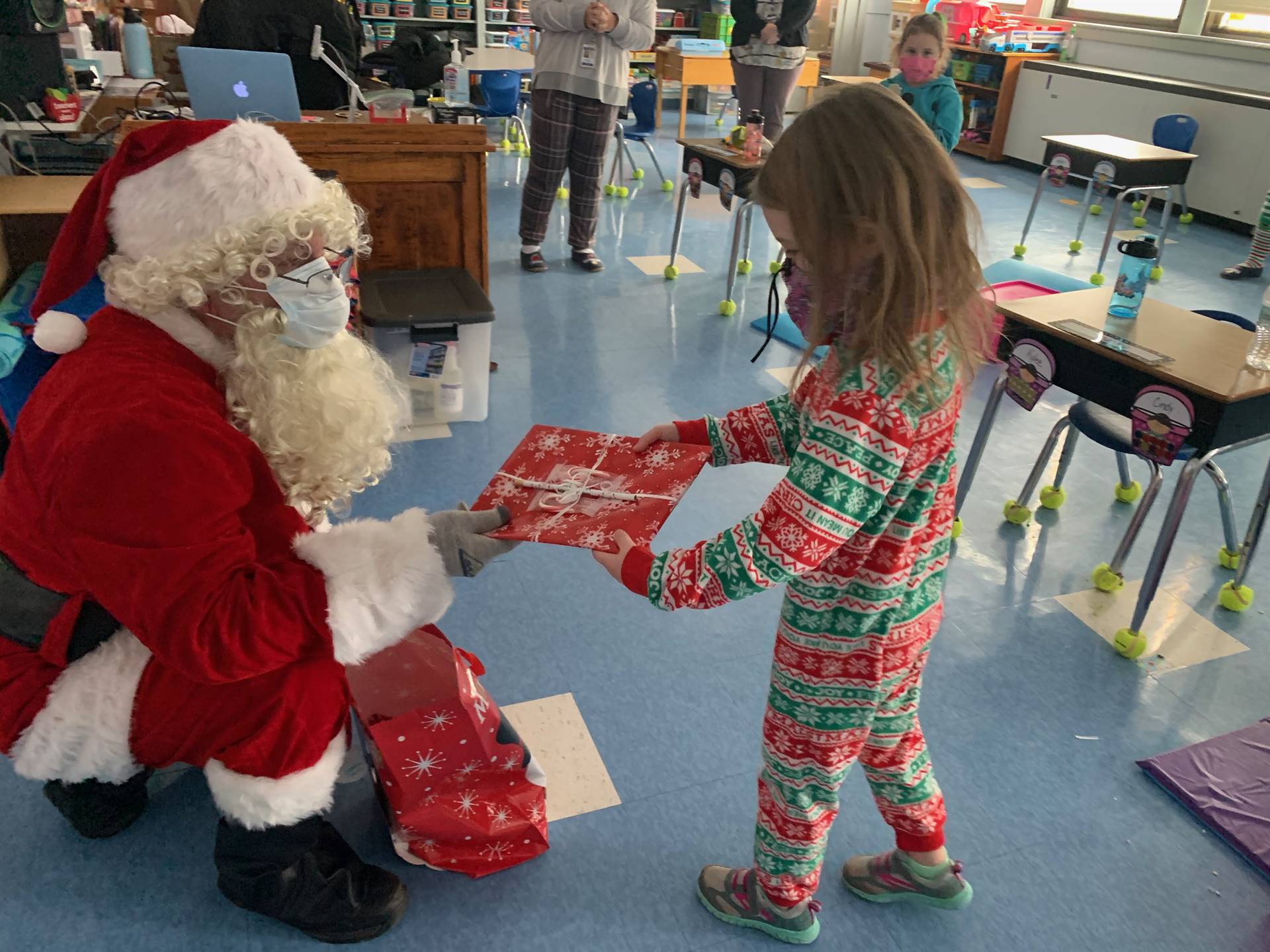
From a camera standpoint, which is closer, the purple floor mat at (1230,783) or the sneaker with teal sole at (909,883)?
the sneaker with teal sole at (909,883)

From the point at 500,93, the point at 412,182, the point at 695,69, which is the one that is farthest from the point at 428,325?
the point at 695,69

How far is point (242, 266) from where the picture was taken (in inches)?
49.6

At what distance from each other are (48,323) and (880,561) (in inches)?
46.1

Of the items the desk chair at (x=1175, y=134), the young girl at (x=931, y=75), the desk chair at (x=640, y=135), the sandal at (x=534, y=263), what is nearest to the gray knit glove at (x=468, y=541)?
the young girl at (x=931, y=75)

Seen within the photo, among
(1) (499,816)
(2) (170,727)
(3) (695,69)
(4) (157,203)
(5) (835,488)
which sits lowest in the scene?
(1) (499,816)

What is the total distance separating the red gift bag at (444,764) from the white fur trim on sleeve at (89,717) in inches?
15.1

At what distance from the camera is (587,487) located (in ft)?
4.52

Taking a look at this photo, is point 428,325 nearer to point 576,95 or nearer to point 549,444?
point 549,444

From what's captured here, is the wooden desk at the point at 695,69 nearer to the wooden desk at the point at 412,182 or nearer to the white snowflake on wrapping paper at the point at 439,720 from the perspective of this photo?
the wooden desk at the point at 412,182

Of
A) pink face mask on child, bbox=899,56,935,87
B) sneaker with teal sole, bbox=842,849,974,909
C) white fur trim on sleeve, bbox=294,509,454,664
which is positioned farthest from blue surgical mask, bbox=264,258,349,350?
pink face mask on child, bbox=899,56,935,87

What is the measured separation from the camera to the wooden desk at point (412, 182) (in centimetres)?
299

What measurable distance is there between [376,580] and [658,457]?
1.52ft

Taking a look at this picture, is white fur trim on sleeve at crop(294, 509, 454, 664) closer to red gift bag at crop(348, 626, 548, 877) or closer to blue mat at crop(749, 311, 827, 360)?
red gift bag at crop(348, 626, 548, 877)

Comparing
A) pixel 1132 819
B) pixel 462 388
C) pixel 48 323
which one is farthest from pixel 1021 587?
pixel 48 323
